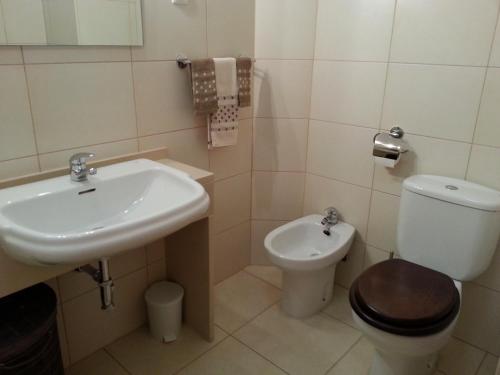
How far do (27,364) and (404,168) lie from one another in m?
1.67

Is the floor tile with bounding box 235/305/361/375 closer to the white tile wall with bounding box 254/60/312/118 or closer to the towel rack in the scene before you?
the white tile wall with bounding box 254/60/312/118

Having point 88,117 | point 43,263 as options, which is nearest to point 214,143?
point 88,117

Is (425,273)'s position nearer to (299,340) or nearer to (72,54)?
(299,340)

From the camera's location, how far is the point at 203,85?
1.80 metres

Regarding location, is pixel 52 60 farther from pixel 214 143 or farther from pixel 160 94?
pixel 214 143

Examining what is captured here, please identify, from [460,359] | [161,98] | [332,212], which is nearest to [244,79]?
[161,98]

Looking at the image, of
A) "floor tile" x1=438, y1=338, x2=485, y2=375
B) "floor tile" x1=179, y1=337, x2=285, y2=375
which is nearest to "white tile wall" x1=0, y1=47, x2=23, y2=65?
"floor tile" x1=179, y1=337, x2=285, y2=375

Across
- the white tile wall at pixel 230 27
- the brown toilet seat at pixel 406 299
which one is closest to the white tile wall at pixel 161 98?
the white tile wall at pixel 230 27

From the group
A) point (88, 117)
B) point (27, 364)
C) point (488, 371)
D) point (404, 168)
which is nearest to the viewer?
point (27, 364)

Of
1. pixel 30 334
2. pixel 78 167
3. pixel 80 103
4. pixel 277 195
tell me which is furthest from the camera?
pixel 277 195

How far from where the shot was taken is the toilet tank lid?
1547 millimetres

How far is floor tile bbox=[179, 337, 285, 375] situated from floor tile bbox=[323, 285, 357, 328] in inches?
19.2

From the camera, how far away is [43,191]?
51.7 inches

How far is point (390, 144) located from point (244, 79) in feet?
2.44
